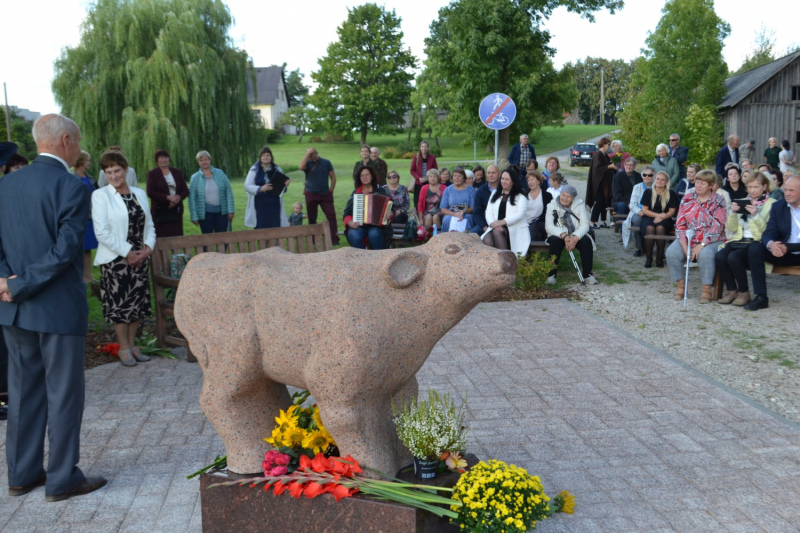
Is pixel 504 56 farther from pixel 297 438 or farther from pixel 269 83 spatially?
pixel 269 83

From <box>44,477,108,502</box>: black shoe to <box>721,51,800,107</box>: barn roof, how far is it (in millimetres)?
34580

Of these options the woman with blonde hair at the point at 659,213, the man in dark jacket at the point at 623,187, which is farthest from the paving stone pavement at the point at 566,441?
the man in dark jacket at the point at 623,187

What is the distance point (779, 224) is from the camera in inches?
325

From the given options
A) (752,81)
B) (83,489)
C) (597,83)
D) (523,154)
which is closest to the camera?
(83,489)

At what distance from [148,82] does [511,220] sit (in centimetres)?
1409

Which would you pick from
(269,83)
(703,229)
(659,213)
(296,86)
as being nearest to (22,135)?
(659,213)

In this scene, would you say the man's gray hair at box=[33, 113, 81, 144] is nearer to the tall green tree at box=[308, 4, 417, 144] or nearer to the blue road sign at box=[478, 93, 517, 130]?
the blue road sign at box=[478, 93, 517, 130]

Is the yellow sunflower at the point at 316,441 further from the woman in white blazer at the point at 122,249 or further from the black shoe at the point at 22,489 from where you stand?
the woman in white blazer at the point at 122,249

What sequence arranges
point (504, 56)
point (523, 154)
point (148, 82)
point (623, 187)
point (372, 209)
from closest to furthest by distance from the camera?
point (372, 209)
point (623, 187)
point (523, 154)
point (148, 82)
point (504, 56)

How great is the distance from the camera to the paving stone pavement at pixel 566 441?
3.78m

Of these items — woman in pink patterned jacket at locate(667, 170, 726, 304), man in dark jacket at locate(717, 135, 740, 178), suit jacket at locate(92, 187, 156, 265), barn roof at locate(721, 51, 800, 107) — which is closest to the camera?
suit jacket at locate(92, 187, 156, 265)

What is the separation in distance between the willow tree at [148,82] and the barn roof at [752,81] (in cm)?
2448

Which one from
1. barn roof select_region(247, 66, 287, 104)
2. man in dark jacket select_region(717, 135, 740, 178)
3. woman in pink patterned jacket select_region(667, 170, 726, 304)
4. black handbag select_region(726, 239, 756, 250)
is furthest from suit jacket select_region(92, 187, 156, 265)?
barn roof select_region(247, 66, 287, 104)

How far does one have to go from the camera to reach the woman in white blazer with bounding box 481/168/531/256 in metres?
9.72
